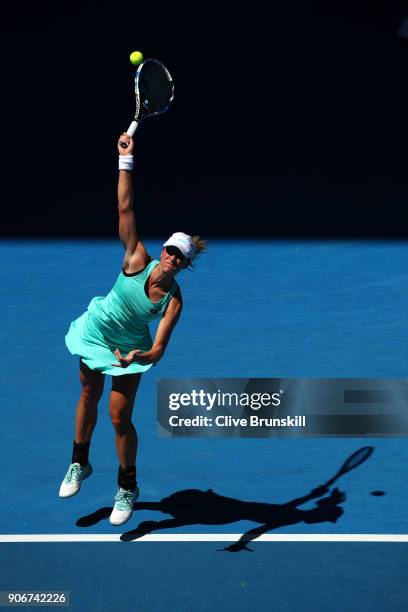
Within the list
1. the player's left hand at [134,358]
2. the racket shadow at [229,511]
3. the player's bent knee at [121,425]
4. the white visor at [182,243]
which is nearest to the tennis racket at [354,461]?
the racket shadow at [229,511]

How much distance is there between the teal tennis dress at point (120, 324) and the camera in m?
8.37

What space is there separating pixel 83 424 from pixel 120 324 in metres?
0.82

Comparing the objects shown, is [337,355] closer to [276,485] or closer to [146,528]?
[276,485]

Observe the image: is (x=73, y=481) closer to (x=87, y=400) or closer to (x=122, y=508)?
(x=122, y=508)
